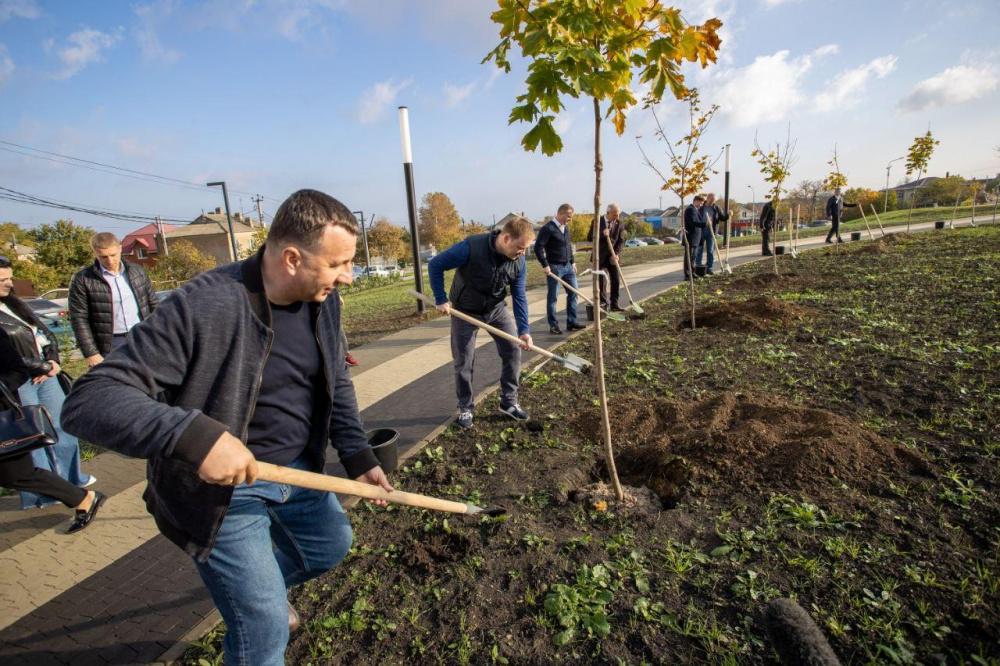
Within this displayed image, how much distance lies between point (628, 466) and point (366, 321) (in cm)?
869

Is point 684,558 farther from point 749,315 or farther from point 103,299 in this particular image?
point 749,315

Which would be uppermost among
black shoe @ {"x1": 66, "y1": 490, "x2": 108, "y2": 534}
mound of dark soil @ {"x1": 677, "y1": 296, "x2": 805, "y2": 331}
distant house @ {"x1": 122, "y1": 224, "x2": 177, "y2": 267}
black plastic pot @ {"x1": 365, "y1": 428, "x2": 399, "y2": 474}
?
distant house @ {"x1": 122, "y1": 224, "x2": 177, "y2": 267}

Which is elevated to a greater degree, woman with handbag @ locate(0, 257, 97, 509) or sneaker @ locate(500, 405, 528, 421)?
woman with handbag @ locate(0, 257, 97, 509)

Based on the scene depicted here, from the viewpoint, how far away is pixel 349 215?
1.76m

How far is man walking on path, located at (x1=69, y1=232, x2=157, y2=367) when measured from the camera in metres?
4.09

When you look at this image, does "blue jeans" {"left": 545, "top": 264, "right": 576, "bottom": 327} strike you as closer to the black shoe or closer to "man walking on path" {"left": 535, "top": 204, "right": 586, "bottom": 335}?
"man walking on path" {"left": 535, "top": 204, "right": 586, "bottom": 335}

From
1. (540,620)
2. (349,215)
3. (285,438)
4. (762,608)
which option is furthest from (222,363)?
(762,608)

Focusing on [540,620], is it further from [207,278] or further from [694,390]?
[694,390]

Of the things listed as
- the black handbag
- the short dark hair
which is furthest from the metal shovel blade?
the black handbag

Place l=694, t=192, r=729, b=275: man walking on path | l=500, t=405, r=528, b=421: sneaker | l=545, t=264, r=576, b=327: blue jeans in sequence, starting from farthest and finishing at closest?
l=694, t=192, r=729, b=275: man walking on path
l=545, t=264, r=576, b=327: blue jeans
l=500, t=405, r=528, b=421: sneaker

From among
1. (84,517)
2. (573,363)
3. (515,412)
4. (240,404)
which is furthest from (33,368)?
(573,363)

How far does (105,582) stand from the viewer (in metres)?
2.94

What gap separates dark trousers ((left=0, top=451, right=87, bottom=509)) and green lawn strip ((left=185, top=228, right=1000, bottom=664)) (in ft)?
6.19

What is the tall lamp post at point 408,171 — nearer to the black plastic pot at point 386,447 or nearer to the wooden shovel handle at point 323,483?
the black plastic pot at point 386,447
